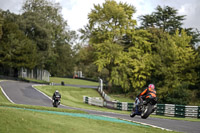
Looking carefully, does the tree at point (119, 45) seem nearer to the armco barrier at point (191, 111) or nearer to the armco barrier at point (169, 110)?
the armco barrier at point (169, 110)

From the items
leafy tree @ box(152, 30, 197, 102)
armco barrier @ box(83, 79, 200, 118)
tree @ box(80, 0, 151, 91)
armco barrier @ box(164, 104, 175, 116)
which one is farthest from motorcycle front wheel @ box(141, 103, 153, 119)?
tree @ box(80, 0, 151, 91)

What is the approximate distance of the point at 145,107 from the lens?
1546 cm

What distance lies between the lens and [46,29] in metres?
65.2

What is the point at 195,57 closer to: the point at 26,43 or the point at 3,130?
the point at 26,43

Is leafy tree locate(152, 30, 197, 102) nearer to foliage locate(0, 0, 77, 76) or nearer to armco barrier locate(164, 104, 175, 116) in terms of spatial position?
armco barrier locate(164, 104, 175, 116)

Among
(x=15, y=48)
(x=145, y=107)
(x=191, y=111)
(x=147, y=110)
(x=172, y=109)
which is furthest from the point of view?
(x=15, y=48)

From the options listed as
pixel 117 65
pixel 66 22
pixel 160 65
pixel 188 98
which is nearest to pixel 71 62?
pixel 66 22

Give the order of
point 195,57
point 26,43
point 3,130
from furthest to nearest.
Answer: point 26,43 < point 195,57 < point 3,130

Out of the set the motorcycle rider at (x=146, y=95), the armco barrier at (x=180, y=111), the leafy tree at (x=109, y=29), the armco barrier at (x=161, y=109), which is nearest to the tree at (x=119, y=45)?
the leafy tree at (x=109, y=29)

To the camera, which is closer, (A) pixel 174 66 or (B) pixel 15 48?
Answer: (A) pixel 174 66

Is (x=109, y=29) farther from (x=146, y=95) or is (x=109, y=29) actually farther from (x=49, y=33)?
(x=146, y=95)

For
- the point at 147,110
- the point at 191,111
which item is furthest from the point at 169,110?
the point at 147,110

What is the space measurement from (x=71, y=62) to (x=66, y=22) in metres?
9.64

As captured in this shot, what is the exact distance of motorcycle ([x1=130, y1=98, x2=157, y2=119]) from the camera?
49.4 ft
